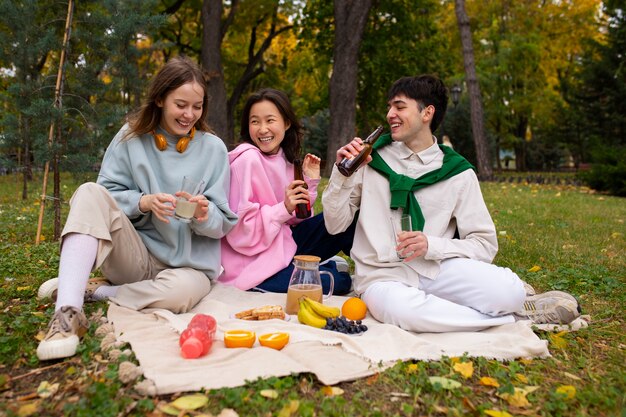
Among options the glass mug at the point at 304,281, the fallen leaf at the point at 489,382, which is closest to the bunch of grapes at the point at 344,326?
the glass mug at the point at 304,281

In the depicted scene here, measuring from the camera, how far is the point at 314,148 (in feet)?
62.8

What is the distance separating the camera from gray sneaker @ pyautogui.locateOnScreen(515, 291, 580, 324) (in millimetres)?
3318

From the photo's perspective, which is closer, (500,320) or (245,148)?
(500,320)

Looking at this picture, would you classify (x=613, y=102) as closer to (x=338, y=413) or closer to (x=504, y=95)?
(x=504, y=95)

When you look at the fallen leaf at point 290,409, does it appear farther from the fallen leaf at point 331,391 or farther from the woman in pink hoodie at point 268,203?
the woman in pink hoodie at point 268,203

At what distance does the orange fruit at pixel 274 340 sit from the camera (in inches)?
106

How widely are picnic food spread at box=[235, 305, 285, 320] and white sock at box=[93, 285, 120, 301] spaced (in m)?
0.86

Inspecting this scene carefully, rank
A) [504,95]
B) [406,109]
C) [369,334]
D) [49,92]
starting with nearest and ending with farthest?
[369,334] < [406,109] < [49,92] < [504,95]

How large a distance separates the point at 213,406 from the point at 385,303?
1.42 metres

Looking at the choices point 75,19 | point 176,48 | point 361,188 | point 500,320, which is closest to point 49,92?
point 75,19

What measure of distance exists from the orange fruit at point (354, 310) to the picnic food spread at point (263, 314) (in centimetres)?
40

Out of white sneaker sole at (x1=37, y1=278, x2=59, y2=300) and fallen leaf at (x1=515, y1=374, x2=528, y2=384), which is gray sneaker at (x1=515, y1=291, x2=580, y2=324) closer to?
fallen leaf at (x1=515, y1=374, x2=528, y2=384)

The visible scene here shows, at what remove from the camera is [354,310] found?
10.9 feet

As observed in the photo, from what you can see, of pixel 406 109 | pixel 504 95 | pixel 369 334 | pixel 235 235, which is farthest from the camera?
pixel 504 95
